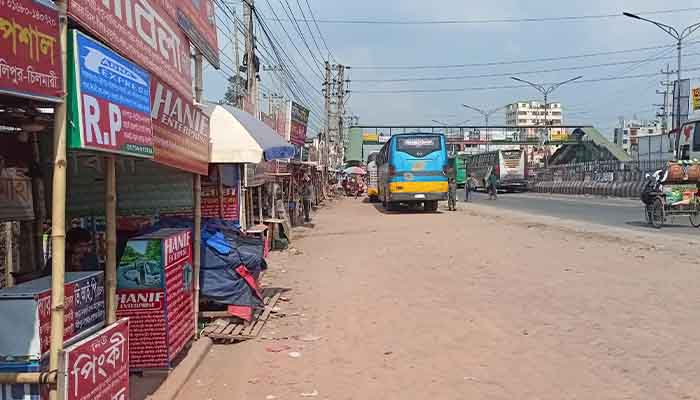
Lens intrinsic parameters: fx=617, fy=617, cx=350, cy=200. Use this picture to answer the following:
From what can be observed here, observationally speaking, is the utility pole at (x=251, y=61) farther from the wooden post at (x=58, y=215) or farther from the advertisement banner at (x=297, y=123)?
the wooden post at (x=58, y=215)

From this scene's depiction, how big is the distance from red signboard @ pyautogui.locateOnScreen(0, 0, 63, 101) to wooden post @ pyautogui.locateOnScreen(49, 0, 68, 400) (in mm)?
49

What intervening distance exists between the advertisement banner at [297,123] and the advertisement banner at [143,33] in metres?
13.2

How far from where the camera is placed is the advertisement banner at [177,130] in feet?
14.1

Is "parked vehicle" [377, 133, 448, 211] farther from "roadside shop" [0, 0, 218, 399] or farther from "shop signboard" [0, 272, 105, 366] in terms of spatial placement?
"shop signboard" [0, 272, 105, 366]

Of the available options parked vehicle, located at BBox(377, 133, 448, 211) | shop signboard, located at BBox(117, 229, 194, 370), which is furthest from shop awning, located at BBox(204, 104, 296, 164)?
parked vehicle, located at BBox(377, 133, 448, 211)

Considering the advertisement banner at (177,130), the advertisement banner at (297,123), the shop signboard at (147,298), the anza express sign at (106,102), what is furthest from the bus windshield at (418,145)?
the anza express sign at (106,102)

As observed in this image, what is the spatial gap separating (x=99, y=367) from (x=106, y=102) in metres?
1.43

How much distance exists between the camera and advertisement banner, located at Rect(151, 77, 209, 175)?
430cm

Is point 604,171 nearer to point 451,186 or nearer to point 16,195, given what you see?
point 451,186

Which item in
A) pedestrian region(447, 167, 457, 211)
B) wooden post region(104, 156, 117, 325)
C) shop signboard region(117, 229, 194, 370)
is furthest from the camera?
pedestrian region(447, 167, 457, 211)

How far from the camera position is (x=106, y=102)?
3.25 metres

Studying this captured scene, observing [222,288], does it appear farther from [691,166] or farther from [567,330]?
[691,166]

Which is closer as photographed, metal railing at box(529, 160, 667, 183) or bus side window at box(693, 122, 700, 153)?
bus side window at box(693, 122, 700, 153)

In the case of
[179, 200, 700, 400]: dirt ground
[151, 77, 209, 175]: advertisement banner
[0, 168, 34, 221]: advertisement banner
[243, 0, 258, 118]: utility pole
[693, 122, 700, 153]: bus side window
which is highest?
[243, 0, 258, 118]: utility pole
